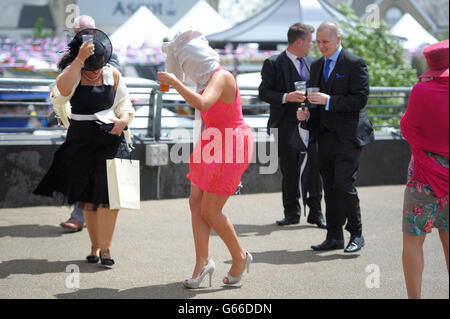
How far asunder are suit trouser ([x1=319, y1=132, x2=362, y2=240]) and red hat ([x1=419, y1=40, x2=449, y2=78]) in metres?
2.59

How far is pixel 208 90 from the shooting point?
16.6 feet

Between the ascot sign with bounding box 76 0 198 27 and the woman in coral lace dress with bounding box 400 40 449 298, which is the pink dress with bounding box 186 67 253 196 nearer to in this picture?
the woman in coral lace dress with bounding box 400 40 449 298

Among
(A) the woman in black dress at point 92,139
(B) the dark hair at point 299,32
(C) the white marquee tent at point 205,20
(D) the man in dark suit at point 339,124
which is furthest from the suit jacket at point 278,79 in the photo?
(C) the white marquee tent at point 205,20

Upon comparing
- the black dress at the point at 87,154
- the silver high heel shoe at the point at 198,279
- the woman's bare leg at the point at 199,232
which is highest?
the black dress at the point at 87,154

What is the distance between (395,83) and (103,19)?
47.9m

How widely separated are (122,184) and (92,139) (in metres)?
0.48

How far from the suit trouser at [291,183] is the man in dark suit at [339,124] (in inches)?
45.3

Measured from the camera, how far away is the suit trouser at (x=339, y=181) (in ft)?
22.2

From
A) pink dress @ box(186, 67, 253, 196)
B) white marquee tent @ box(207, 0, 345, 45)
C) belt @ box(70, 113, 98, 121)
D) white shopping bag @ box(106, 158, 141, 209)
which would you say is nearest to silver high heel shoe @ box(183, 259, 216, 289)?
pink dress @ box(186, 67, 253, 196)

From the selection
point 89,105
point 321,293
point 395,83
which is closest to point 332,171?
point 321,293

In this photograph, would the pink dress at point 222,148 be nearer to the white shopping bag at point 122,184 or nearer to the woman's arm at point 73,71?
the white shopping bag at point 122,184

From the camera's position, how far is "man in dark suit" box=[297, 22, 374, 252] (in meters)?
6.66

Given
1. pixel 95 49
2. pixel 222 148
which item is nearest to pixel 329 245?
pixel 222 148

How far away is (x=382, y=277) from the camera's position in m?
5.89
